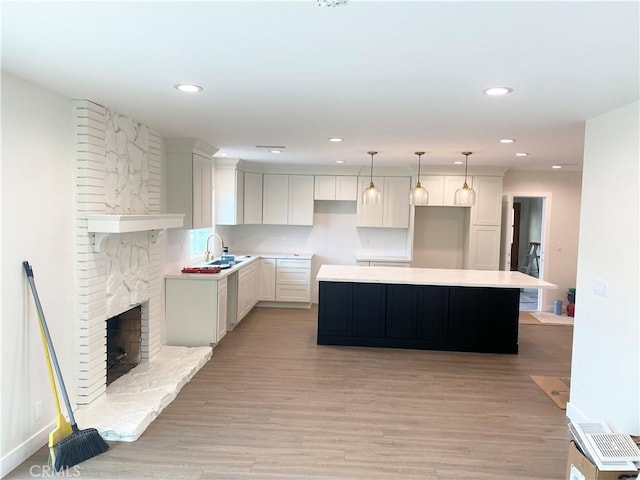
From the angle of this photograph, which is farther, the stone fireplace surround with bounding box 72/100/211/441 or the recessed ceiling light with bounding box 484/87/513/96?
the stone fireplace surround with bounding box 72/100/211/441

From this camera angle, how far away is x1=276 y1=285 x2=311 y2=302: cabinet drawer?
7027 mm

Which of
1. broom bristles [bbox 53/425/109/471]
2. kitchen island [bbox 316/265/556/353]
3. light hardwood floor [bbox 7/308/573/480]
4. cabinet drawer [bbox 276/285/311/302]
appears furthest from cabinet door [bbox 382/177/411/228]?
broom bristles [bbox 53/425/109/471]

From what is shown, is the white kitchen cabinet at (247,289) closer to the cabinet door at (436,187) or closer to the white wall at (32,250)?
the white wall at (32,250)

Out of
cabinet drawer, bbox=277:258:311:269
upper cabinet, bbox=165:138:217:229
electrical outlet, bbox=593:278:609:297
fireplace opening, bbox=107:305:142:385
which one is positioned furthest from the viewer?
cabinet drawer, bbox=277:258:311:269

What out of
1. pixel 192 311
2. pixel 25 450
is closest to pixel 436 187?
pixel 192 311

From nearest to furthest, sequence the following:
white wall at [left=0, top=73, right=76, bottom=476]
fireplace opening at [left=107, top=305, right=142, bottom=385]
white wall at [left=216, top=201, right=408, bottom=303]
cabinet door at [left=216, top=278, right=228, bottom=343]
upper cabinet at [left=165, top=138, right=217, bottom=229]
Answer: white wall at [left=0, top=73, right=76, bottom=476] → fireplace opening at [left=107, top=305, right=142, bottom=385] → upper cabinet at [left=165, top=138, right=217, bottom=229] → cabinet door at [left=216, top=278, right=228, bottom=343] → white wall at [left=216, top=201, right=408, bottom=303]

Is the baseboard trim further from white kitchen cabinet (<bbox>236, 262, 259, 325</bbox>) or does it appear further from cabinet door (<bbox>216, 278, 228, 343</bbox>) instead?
white kitchen cabinet (<bbox>236, 262, 259, 325</bbox>)

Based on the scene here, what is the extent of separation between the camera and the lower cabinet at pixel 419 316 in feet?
16.4

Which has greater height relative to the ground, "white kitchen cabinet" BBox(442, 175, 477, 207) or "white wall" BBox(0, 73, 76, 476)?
"white kitchen cabinet" BBox(442, 175, 477, 207)

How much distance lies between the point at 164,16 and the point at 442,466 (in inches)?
116

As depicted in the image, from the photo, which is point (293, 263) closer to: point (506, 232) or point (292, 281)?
point (292, 281)

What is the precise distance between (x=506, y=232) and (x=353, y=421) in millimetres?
4802

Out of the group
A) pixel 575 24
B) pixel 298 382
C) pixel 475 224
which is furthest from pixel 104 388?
pixel 475 224

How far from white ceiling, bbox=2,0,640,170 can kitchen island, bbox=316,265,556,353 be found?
1965 mm
